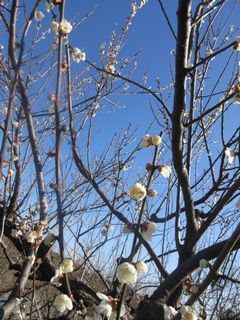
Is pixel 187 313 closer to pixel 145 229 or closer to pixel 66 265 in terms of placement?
pixel 145 229

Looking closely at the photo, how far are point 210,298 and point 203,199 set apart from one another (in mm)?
1991

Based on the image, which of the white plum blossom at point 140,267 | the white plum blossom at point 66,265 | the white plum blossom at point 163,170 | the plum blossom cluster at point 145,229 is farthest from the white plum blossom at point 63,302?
the white plum blossom at point 163,170

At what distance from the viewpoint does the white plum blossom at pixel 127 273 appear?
4.09ft

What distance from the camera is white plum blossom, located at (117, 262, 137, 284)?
4.09 ft

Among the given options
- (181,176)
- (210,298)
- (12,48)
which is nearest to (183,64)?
(181,176)

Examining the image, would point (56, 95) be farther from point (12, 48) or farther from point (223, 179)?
point (223, 179)

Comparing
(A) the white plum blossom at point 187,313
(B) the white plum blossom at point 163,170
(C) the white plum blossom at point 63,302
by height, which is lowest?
(C) the white plum blossom at point 63,302

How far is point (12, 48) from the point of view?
175 centimetres

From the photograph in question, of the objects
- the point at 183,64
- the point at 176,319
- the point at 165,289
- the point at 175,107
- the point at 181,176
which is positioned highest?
the point at 183,64

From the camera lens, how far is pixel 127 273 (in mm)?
1278

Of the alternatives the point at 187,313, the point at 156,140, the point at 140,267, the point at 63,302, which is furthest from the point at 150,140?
the point at 63,302

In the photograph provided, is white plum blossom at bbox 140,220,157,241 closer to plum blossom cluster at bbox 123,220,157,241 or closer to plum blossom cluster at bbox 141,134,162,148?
plum blossom cluster at bbox 123,220,157,241

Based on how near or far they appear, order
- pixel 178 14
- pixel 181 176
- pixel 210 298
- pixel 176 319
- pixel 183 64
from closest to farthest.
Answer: pixel 176 319 → pixel 178 14 → pixel 183 64 → pixel 181 176 → pixel 210 298

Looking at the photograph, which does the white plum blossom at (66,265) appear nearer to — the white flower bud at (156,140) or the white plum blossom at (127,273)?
the white plum blossom at (127,273)
